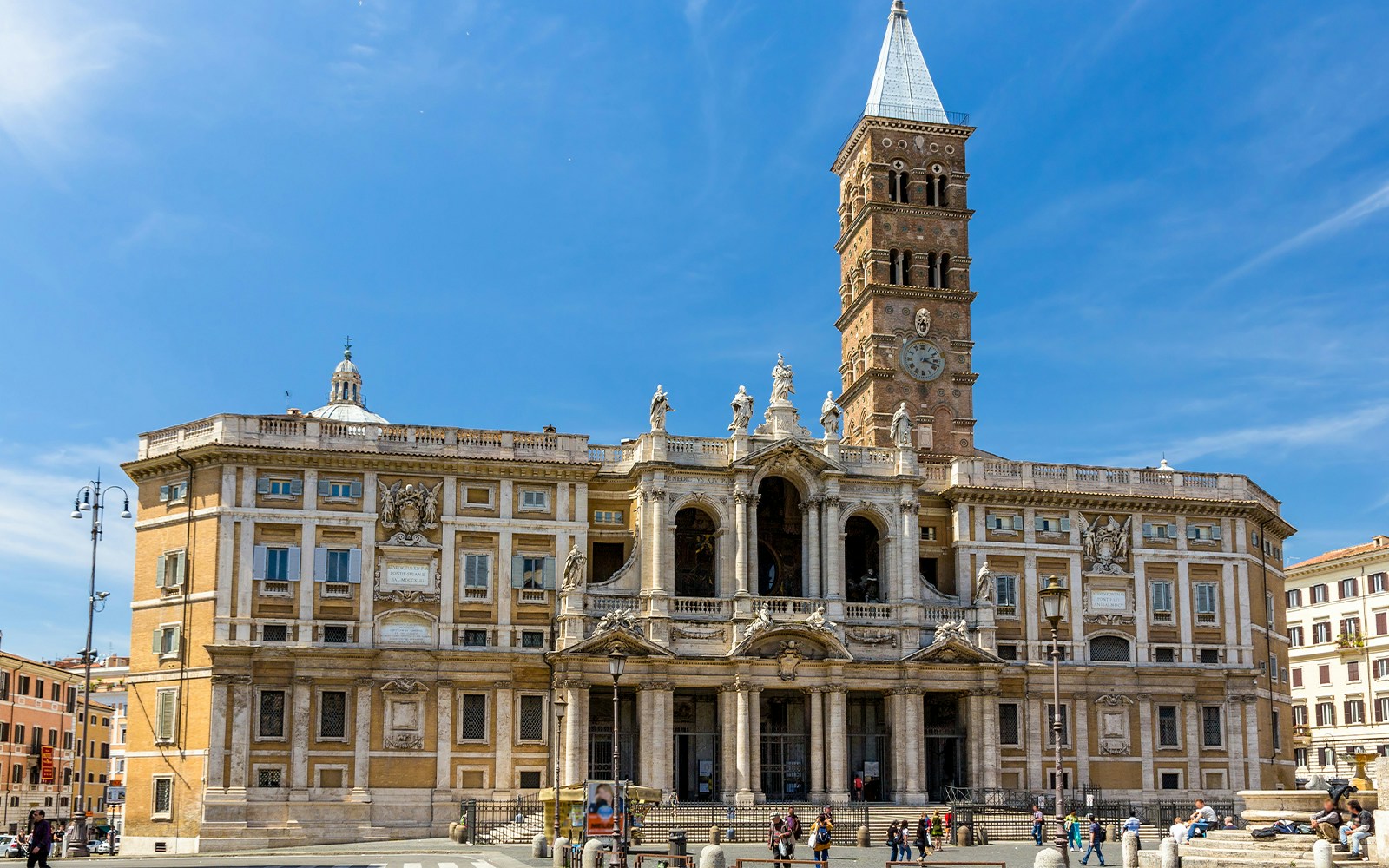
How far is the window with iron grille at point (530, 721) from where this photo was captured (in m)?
64.1

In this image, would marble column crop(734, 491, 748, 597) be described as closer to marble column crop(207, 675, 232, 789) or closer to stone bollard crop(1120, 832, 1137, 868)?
marble column crop(207, 675, 232, 789)

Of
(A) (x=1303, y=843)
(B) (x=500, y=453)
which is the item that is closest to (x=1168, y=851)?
(A) (x=1303, y=843)

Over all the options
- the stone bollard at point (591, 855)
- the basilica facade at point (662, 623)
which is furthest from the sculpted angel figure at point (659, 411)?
the stone bollard at point (591, 855)

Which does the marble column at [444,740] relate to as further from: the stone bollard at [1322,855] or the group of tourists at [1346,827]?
the stone bollard at [1322,855]

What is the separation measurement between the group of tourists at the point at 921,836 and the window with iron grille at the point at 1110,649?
14547 millimetres

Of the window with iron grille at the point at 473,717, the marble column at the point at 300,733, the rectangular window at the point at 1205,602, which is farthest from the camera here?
the rectangular window at the point at 1205,602

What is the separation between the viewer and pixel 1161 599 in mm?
71938

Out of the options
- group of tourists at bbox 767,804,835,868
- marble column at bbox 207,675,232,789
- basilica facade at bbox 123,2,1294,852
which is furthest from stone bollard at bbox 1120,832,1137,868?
marble column at bbox 207,675,232,789

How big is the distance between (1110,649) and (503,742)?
1099 inches

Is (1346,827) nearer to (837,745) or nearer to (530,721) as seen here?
(837,745)

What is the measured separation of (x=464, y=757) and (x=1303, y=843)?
120 ft

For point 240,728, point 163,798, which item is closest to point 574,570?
point 240,728

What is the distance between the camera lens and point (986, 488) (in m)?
70.5

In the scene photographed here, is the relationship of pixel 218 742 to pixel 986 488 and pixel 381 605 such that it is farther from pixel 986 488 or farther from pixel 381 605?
pixel 986 488
